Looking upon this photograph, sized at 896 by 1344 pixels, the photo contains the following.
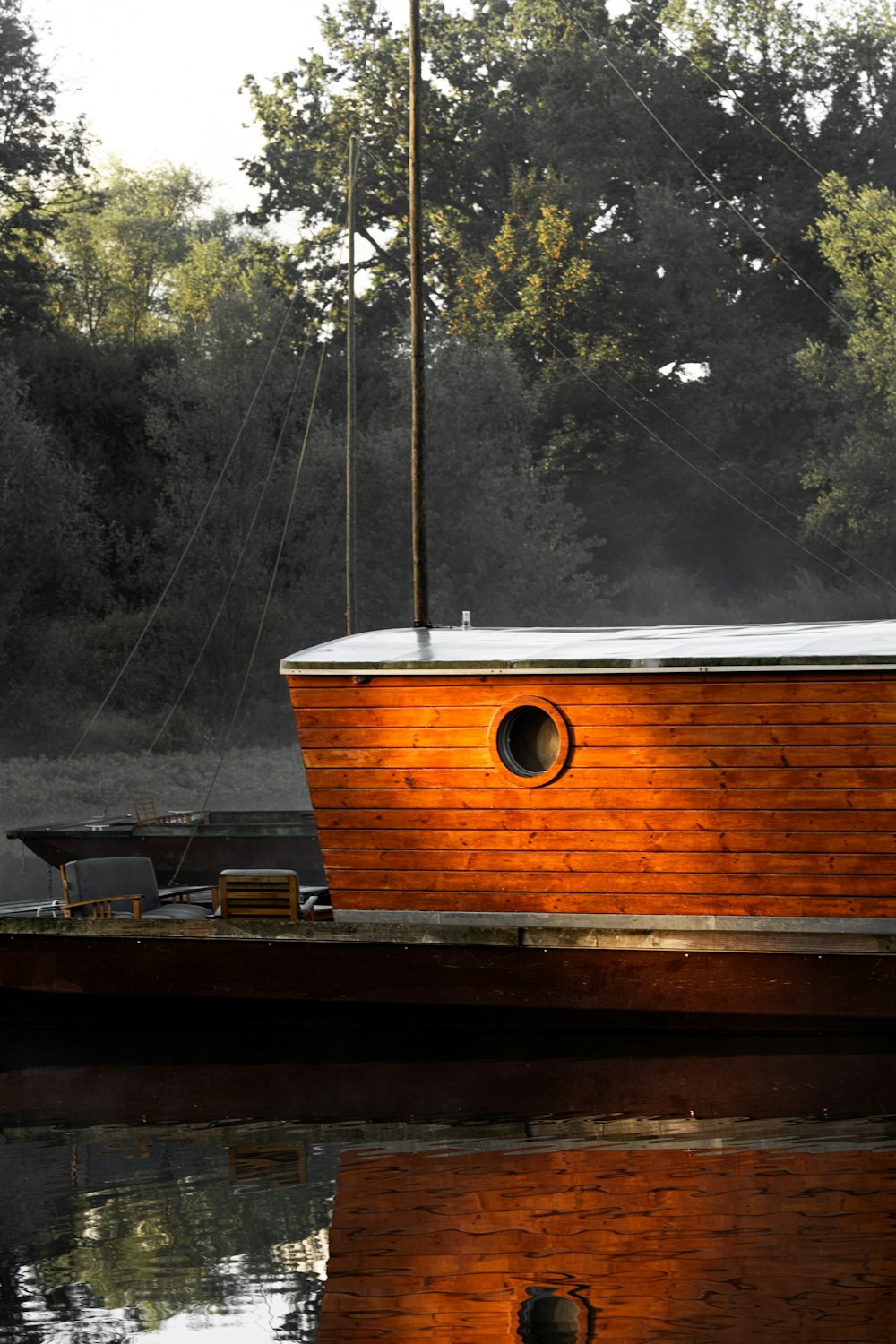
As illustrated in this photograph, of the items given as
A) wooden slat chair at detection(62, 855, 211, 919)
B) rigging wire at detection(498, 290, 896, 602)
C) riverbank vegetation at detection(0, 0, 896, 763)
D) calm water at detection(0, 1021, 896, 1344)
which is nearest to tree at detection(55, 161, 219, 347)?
riverbank vegetation at detection(0, 0, 896, 763)

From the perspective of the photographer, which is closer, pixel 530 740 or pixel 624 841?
pixel 624 841

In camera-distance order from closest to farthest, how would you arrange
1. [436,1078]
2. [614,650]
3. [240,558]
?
[436,1078] → [614,650] → [240,558]

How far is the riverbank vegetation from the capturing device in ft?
116

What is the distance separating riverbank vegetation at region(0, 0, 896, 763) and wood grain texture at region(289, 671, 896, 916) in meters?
22.0

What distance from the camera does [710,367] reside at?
152 ft

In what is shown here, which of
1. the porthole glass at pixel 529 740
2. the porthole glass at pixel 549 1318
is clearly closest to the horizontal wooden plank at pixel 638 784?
the porthole glass at pixel 529 740

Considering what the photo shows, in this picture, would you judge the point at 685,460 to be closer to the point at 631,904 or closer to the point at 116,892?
the point at 116,892

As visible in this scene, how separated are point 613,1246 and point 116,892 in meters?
6.24

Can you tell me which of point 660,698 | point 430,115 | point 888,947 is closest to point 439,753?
point 660,698

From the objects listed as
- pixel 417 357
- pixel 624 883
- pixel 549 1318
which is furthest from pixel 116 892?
pixel 549 1318

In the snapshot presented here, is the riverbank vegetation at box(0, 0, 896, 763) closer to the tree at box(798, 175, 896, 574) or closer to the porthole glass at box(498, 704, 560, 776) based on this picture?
the tree at box(798, 175, 896, 574)

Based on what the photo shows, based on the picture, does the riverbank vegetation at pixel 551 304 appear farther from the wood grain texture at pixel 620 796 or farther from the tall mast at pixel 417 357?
the wood grain texture at pixel 620 796

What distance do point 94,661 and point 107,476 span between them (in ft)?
16.3

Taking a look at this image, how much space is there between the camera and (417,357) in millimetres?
15508
